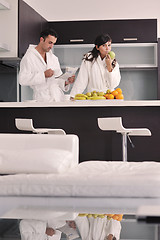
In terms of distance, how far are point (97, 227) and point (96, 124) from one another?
4040mm

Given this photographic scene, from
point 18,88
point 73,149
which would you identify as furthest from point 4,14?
point 73,149

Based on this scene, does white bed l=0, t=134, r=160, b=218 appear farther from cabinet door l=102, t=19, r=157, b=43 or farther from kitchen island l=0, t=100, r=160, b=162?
cabinet door l=102, t=19, r=157, b=43

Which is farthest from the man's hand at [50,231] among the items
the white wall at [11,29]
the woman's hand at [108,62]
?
the white wall at [11,29]

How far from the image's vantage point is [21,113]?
239 inches

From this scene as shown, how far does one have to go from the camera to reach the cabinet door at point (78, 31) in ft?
28.0

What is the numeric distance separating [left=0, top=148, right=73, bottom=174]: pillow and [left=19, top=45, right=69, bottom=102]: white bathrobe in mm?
2794

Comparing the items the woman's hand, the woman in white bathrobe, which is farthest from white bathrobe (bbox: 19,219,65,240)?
the woman in white bathrobe

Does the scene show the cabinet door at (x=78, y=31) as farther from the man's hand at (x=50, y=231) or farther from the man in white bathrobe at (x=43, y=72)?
the man's hand at (x=50, y=231)

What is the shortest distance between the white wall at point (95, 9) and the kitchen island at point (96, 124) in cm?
342

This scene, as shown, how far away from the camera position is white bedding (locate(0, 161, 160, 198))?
10.2 ft

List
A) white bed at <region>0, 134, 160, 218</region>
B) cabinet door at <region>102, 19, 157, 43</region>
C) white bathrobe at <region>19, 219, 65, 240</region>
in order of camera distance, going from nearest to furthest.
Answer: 1. white bathrobe at <region>19, 219, 65, 240</region>
2. white bed at <region>0, 134, 160, 218</region>
3. cabinet door at <region>102, 19, 157, 43</region>

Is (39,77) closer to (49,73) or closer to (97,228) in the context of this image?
(49,73)

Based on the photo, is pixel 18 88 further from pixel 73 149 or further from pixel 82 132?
pixel 73 149

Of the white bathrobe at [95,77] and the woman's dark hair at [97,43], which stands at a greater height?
the woman's dark hair at [97,43]
